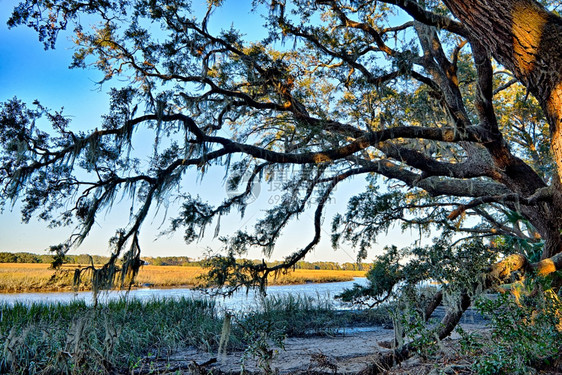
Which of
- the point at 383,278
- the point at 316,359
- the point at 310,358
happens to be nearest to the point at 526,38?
→ the point at 316,359

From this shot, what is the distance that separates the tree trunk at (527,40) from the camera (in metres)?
3.54

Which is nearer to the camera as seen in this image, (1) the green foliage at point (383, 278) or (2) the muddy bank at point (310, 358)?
(2) the muddy bank at point (310, 358)

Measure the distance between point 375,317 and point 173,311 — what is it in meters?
5.13

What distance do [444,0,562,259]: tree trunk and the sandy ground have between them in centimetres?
286

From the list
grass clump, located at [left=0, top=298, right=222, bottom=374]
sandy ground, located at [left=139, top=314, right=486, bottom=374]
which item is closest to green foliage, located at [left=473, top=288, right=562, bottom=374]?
sandy ground, located at [left=139, top=314, right=486, bottom=374]

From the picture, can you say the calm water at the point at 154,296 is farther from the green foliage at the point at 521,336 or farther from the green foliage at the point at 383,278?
the green foliage at the point at 521,336

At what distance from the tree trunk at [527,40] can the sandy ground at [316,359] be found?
286 cm

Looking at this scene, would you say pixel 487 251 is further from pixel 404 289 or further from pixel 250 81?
pixel 250 81

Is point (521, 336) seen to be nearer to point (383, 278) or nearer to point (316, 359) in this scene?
point (316, 359)

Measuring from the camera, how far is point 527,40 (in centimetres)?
360

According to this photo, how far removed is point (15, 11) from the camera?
5094 millimetres

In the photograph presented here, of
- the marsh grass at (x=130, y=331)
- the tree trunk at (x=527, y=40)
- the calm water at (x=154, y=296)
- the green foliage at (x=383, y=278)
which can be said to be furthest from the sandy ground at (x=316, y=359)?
the tree trunk at (x=527, y=40)

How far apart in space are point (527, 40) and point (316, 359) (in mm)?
3775

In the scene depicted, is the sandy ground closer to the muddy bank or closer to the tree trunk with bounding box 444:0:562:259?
the muddy bank
